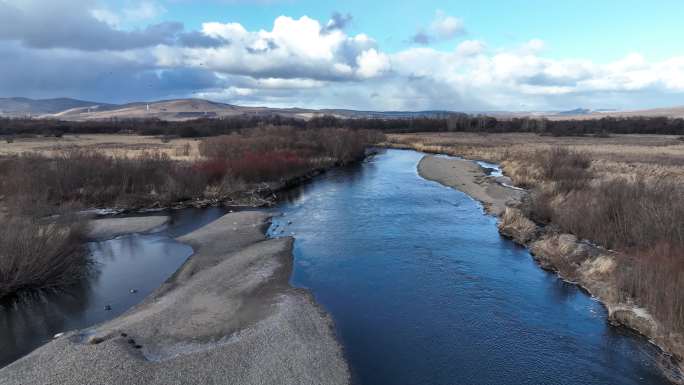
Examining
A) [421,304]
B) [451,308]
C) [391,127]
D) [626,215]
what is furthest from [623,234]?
[391,127]

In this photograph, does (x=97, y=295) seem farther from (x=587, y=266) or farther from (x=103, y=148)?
(x=103, y=148)

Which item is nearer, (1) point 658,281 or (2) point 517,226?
(1) point 658,281

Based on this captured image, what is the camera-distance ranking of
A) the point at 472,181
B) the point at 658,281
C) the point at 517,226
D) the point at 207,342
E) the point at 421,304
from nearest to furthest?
the point at 207,342, the point at 658,281, the point at 421,304, the point at 517,226, the point at 472,181

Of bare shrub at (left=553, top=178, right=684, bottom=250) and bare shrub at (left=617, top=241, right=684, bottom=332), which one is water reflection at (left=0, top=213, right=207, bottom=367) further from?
bare shrub at (left=553, top=178, right=684, bottom=250)

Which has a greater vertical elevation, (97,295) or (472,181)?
(472,181)

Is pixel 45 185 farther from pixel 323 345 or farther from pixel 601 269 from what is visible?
pixel 601 269
